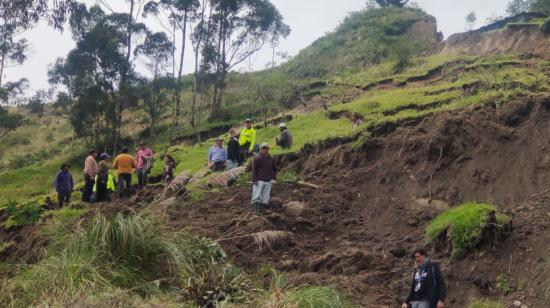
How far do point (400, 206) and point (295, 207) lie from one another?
6.72ft

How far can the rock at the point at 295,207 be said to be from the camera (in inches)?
480

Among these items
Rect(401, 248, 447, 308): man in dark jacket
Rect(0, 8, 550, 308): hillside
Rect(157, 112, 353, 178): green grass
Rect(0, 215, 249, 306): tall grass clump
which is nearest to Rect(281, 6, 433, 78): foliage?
Rect(157, 112, 353, 178): green grass

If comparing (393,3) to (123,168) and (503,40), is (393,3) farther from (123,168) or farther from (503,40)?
(123,168)

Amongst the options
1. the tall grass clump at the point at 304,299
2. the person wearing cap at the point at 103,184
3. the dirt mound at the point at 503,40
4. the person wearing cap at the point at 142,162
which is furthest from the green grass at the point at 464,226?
the dirt mound at the point at 503,40

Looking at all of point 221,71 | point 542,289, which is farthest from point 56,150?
point 542,289

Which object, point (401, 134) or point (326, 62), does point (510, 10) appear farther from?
point (401, 134)

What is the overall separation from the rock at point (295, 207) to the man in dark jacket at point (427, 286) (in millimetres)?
4681

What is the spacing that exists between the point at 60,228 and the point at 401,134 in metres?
8.09

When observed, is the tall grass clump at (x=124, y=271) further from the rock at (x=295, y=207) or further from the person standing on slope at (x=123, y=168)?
the person standing on slope at (x=123, y=168)

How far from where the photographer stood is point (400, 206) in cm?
1188

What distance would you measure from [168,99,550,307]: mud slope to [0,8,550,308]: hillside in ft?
0.10

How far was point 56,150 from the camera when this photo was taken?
4072 centimetres

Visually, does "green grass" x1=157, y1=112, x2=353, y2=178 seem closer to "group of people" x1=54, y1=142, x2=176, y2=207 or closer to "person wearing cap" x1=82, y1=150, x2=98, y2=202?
"group of people" x1=54, y1=142, x2=176, y2=207

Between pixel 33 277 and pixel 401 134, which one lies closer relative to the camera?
pixel 33 277
